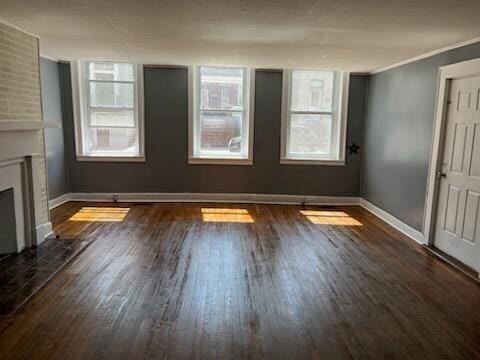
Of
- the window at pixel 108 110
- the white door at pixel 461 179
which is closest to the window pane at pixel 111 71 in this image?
the window at pixel 108 110

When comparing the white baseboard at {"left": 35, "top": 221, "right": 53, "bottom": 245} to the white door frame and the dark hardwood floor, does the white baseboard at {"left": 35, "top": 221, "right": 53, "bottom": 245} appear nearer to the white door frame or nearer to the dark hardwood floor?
the dark hardwood floor

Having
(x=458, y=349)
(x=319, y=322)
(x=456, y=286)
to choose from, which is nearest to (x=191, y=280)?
(x=319, y=322)

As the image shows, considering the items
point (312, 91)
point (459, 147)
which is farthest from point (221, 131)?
point (459, 147)

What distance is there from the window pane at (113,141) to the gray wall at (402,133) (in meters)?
4.16

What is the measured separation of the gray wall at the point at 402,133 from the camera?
4.57 m

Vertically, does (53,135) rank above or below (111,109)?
below

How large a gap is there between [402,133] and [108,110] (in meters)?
4.80

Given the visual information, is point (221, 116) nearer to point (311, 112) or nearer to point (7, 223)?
point (311, 112)

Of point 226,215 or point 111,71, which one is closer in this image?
point 226,215

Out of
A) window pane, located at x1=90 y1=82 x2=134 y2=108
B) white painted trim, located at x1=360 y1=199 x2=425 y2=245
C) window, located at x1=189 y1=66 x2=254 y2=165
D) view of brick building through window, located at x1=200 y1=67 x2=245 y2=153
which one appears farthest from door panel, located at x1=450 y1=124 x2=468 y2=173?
window pane, located at x1=90 y1=82 x2=134 y2=108

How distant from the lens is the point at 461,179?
4039 millimetres

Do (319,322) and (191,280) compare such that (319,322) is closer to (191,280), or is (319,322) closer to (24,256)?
(191,280)

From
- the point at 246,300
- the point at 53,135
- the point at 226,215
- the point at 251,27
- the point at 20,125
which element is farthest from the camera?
the point at 53,135

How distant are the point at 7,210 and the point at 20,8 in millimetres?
2070
